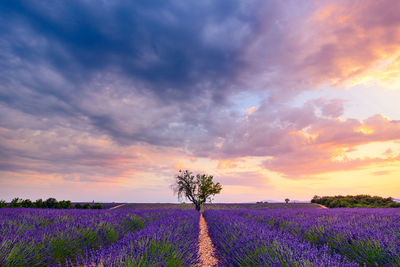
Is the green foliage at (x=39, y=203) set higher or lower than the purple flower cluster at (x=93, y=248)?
higher

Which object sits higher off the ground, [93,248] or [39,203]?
[39,203]

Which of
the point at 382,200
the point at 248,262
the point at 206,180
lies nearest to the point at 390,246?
the point at 248,262

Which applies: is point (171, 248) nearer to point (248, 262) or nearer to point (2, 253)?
point (248, 262)

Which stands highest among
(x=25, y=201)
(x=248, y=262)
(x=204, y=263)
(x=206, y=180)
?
(x=206, y=180)

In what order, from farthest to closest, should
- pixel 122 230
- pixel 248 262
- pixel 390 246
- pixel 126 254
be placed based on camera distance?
pixel 122 230, pixel 390 246, pixel 248 262, pixel 126 254

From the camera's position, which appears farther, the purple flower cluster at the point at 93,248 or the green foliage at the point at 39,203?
the green foliage at the point at 39,203

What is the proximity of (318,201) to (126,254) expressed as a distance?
123 ft

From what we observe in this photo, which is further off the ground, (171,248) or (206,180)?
(206,180)

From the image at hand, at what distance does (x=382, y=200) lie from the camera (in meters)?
25.1

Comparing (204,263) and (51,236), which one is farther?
(204,263)

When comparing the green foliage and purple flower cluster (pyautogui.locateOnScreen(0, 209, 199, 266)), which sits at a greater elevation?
the green foliage

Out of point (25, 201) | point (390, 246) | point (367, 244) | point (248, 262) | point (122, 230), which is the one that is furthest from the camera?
point (25, 201)

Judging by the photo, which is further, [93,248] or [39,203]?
[39,203]

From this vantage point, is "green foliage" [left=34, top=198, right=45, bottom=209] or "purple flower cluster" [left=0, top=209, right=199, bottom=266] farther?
"green foliage" [left=34, top=198, right=45, bottom=209]
